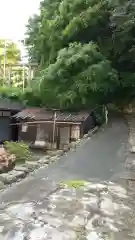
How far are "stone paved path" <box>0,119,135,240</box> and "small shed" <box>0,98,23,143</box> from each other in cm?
1168

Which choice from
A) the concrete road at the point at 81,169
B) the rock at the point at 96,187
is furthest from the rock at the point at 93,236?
the rock at the point at 96,187

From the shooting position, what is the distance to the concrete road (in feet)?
23.4

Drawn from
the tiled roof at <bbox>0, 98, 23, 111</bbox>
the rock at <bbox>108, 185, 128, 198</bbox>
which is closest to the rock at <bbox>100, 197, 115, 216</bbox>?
the rock at <bbox>108, 185, 128, 198</bbox>

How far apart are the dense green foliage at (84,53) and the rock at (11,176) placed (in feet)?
36.2

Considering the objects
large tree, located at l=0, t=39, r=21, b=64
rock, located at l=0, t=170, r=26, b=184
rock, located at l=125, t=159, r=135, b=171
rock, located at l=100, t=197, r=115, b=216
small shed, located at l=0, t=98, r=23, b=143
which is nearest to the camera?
rock, located at l=100, t=197, r=115, b=216

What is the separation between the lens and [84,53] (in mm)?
19391

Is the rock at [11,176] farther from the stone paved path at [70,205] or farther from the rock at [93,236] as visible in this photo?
the rock at [93,236]

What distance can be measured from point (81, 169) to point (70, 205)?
143 inches

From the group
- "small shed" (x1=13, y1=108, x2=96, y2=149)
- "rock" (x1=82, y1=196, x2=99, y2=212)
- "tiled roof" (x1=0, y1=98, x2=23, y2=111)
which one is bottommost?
"rock" (x1=82, y1=196, x2=99, y2=212)

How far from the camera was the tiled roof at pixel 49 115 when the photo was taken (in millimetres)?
19883

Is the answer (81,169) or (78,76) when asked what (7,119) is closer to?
(78,76)

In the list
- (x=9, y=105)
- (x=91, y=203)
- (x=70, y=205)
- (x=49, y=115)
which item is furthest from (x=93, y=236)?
(x=9, y=105)

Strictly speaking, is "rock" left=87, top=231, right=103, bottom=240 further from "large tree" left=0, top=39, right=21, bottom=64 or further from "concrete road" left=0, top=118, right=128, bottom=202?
"large tree" left=0, top=39, right=21, bottom=64

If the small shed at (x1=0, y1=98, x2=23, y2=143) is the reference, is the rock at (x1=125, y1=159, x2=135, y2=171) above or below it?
below
